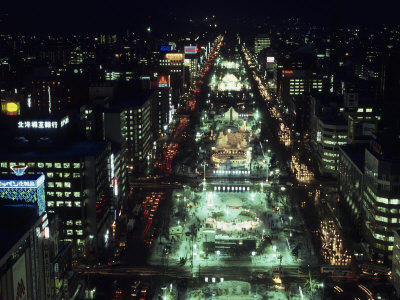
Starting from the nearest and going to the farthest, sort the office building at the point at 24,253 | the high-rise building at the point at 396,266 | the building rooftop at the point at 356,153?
the office building at the point at 24,253
the high-rise building at the point at 396,266
the building rooftop at the point at 356,153

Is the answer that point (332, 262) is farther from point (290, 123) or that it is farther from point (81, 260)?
point (290, 123)

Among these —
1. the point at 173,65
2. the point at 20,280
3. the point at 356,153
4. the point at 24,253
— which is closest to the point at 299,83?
the point at 173,65

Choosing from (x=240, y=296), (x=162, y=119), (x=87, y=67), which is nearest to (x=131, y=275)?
(x=240, y=296)

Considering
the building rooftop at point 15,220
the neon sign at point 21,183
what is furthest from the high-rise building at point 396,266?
the building rooftop at point 15,220

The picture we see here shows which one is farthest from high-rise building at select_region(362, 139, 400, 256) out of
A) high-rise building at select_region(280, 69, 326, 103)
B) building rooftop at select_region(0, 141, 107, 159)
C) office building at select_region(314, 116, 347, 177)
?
high-rise building at select_region(280, 69, 326, 103)

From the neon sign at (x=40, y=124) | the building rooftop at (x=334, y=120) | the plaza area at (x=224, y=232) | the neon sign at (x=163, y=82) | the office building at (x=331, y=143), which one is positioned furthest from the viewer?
the neon sign at (x=163, y=82)

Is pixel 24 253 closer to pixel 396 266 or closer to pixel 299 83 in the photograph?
pixel 396 266

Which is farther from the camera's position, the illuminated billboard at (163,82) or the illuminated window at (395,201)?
the illuminated billboard at (163,82)

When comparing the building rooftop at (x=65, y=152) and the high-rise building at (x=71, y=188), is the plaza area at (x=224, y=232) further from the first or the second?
the building rooftop at (x=65, y=152)

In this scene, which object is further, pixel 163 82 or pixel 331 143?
pixel 163 82
